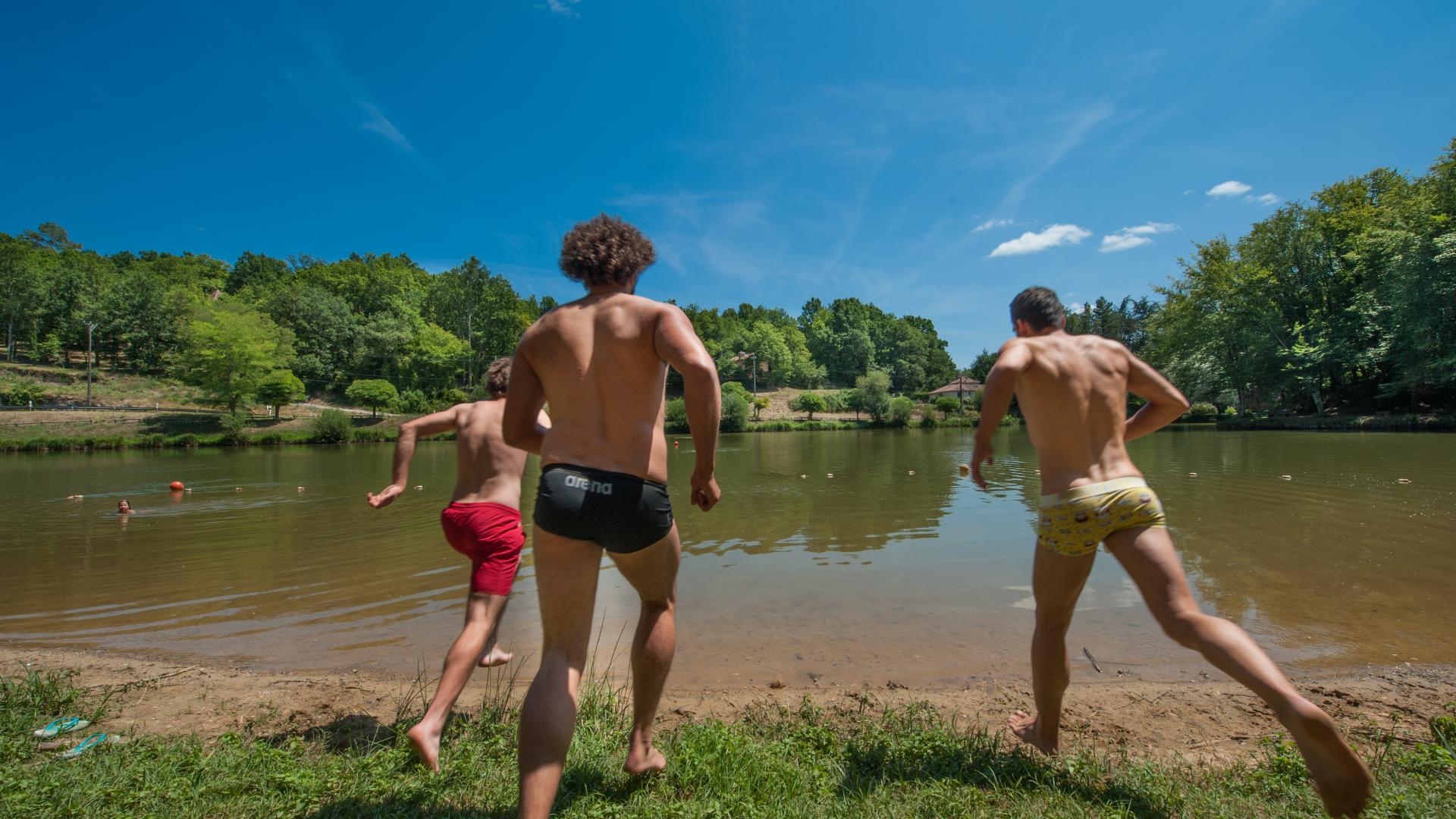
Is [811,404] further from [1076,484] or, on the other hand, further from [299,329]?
[1076,484]

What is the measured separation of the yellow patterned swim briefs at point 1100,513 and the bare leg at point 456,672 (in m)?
2.70

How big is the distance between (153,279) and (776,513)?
264 ft

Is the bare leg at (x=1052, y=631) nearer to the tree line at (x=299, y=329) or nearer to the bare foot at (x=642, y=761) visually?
the bare foot at (x=642, y=761)

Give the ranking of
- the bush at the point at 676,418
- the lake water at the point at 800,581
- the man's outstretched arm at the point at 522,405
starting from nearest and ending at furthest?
the man's outstretched arm at the point at 522,405, the lake water at the point at 800,581, the bush at the point at 676,418

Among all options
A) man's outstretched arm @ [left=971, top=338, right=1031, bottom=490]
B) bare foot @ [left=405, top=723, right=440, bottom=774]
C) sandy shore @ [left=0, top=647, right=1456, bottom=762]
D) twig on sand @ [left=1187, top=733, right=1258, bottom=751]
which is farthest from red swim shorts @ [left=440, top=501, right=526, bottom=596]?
twig on sand @ [left=1187, top=733, right=1258, bottom=751]

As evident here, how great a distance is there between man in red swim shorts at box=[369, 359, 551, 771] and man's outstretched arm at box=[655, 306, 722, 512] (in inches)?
39.2

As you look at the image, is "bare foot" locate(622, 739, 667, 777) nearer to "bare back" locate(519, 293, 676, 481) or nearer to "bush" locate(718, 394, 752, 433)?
"bare back" locate(519, 293, 676, 481)

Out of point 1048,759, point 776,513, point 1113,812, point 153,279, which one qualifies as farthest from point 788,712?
point 153,279

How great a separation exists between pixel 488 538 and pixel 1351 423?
162 ft

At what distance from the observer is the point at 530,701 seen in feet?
6.72

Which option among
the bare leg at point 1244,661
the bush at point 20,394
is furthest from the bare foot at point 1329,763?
the bush at point 20,394

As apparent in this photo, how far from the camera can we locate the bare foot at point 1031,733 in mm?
2854

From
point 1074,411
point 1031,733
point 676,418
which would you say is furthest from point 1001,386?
point 676,418

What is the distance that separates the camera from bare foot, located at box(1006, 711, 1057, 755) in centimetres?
285
